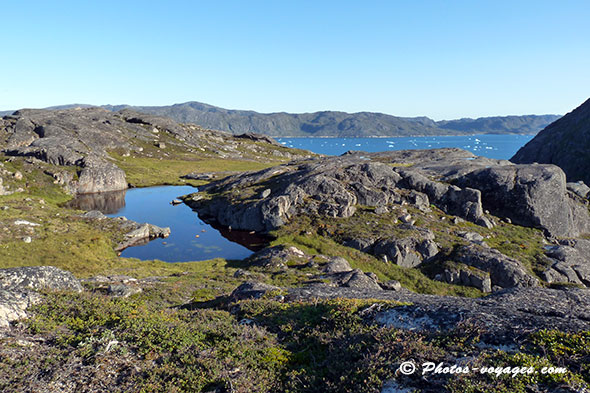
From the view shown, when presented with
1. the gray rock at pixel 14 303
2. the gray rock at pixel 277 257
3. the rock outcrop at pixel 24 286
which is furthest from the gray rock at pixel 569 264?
the gray rock at pixel 14 303

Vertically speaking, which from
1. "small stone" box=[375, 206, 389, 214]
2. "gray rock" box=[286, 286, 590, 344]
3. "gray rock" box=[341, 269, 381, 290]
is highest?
"gray rock" box=[286, 286, 590, 344]

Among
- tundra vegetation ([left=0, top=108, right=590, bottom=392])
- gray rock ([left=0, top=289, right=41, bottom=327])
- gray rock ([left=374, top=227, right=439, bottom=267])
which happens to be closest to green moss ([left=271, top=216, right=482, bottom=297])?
tundra vegetation ([left=0, top=108, right=590, bottom=392])

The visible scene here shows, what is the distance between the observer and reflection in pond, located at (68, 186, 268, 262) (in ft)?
207

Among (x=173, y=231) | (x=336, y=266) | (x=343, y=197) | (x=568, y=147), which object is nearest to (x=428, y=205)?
(x=343, y=197)

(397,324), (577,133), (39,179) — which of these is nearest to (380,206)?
(397,324)

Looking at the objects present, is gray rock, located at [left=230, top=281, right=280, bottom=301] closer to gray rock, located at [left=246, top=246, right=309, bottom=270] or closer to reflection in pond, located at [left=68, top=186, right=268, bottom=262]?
gray rock, located at [left=246, top=246, right=309, bottom=270]

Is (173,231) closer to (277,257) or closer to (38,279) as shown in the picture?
(277,257)

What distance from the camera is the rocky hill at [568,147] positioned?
148 m

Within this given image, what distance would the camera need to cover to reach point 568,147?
164 meters

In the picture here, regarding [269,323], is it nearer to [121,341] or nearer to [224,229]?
[121,341]

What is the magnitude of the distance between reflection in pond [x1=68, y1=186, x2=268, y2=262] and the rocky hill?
156182 millimetres

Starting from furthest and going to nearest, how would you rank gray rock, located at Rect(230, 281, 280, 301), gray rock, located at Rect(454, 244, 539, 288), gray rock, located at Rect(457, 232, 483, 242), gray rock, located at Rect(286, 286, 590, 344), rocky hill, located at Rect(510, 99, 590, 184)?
1. rocky hill, located at Rect(510, 99, 590, 184)
2. gray rock, located at Rect(457, 232, 483, 242)
3. gray rock, located at Rect(454, 244, 539, 288)
4. gray rock, located at Rect(230, 281, 280, 301)
5. gray rock, located at Rect(286, 286, 590, 344)

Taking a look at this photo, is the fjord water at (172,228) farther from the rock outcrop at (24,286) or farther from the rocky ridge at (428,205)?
the rock outcrop at (24,286)

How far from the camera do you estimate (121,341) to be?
14008mm
